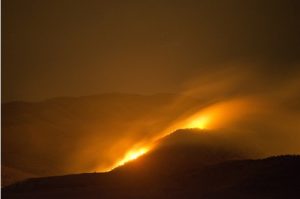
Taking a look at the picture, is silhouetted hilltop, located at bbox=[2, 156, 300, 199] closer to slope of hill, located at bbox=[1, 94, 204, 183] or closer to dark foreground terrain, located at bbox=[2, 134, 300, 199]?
dark foreground terrain, located at bbox=[2, 134, 300, 199]

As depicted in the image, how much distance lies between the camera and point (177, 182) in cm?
1552

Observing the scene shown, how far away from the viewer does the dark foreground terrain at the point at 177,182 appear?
1336 centimetres

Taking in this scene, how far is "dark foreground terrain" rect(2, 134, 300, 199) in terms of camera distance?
43.8 ft

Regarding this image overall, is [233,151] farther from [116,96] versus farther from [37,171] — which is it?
[116,96]

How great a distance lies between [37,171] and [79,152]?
4.39 meters

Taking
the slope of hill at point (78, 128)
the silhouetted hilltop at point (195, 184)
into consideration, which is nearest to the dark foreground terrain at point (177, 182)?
the silhouetted hilltop at point (195, 184)

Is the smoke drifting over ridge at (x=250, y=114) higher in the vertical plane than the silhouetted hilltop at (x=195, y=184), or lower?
higher

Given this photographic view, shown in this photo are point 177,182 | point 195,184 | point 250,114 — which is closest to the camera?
point 195,184

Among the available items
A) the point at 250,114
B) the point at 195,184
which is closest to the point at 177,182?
the point at 195,184

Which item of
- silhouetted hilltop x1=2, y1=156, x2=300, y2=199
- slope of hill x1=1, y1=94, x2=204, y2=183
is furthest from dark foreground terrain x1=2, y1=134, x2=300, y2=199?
slope of hill x1=1, y1=94, x2=204, y2=183

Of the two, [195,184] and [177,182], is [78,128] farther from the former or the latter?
[195,184]

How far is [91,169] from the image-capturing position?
2677 cm

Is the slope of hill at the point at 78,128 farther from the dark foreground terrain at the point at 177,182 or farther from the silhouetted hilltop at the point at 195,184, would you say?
the silhouetted hilltop at the point at 195,184

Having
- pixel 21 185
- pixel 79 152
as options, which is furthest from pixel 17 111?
pixel 21 185
